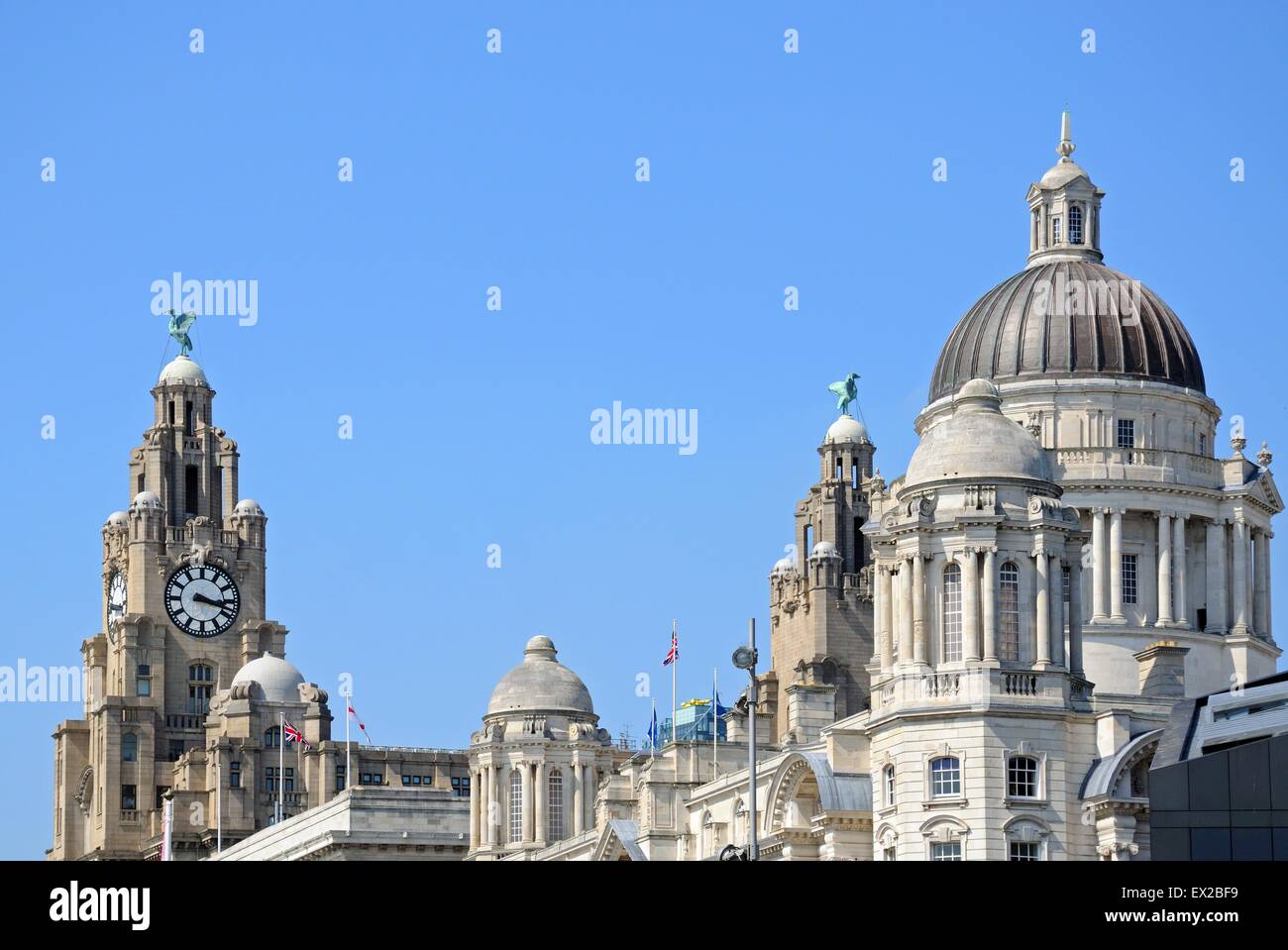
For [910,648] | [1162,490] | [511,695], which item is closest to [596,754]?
[511,695]

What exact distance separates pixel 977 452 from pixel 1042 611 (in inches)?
251

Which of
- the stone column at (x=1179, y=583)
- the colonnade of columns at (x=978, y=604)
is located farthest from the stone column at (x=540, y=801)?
the colonnade of columns at (x=978, y=604)

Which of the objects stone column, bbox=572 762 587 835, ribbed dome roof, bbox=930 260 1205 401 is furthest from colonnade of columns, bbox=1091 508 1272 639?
stone column, bbox=572 762 587 835

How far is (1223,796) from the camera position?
8638 centimetres

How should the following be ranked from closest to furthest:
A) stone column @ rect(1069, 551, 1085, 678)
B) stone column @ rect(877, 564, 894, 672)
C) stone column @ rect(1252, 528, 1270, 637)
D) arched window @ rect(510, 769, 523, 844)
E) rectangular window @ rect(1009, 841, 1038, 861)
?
1. rectangular window @ rect(1009, 841, 1038, 861)
2. stone column @ rect(1069, 551, 1085, 678)
3. stone column @ rect(877, 564, 894, 672)
4. stone column @ rect(1252, 528, 1270, 637)
5. arched window @ rect(510, 769, 523, 844)

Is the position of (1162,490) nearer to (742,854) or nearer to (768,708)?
(742,854)

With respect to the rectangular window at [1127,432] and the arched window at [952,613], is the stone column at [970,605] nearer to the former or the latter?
the arched window at [952,613]

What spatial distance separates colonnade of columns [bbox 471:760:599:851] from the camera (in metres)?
146

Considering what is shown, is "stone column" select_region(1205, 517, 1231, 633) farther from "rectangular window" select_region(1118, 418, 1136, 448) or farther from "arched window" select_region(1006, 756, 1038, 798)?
"arched window" select_region(1006, 756, 1038, 798)

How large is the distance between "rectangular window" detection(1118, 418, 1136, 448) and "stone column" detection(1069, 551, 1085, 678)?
85.4 ft

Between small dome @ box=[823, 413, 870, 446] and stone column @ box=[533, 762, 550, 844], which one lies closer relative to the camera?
stone column @ box=[533, 762, 550, 844]

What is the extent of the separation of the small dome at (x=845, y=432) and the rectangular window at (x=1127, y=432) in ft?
170

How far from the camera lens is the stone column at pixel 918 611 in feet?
346
